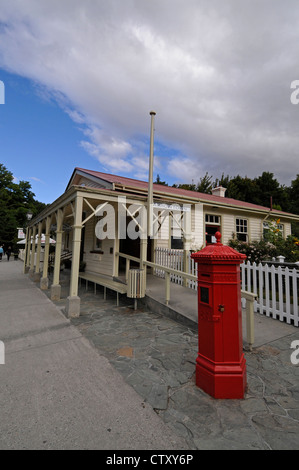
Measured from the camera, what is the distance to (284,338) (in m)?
4.02

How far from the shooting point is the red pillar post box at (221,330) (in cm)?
247

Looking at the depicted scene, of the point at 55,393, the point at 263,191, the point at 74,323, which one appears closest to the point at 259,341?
the point at 55,393

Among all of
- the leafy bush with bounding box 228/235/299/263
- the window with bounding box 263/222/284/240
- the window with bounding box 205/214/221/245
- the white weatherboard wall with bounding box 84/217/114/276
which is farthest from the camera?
the window with bounding box 263/222/284/240

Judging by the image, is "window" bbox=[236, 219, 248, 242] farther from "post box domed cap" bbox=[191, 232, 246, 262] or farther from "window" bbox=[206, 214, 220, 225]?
"post box domed cap" bbox=[191, 232, 246, 262]

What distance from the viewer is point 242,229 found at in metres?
12.7

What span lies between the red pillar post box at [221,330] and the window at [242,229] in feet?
34.9

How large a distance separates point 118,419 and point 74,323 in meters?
3.27

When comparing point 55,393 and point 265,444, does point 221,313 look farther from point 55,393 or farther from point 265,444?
point 55,393

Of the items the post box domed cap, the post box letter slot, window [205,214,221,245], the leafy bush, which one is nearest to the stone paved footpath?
the post box letter slot

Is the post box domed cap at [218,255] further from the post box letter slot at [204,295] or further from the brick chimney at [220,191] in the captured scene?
the brick chimney at [220,191]

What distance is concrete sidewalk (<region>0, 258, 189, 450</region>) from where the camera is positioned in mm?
1880

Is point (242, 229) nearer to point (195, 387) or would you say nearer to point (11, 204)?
point (195, 387)

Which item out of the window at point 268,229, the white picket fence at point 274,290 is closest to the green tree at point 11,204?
the window at point 268,229

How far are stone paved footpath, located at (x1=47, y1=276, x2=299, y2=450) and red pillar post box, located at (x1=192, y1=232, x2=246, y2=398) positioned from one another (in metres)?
0.16
